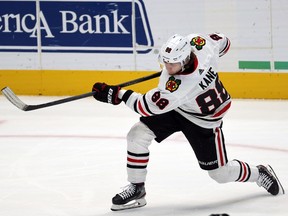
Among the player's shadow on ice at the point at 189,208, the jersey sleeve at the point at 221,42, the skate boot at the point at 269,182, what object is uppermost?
the jersey sleeve at the point at 221,42

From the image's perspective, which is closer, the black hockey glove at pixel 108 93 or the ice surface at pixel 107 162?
the black hockey glove at pixel 108 93

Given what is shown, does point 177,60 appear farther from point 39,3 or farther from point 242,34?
point 39,3

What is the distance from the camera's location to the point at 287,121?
6.52 m

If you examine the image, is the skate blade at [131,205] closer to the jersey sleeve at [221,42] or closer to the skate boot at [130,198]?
the skate boot at [130,198]

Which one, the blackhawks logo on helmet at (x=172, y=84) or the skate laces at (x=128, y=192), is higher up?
the blackhawks logo on helmet at (x=172, y=84)

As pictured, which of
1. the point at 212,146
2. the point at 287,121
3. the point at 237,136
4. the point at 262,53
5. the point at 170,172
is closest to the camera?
the point at 212,146

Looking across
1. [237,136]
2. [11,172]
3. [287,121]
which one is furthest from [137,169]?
[287,121]

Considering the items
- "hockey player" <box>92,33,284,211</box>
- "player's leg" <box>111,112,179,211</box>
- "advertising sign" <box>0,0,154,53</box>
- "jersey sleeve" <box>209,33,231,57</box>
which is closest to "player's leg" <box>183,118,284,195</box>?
"hockey player" <box>92,33,284,211</box>

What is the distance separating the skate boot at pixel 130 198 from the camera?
13.3 ft

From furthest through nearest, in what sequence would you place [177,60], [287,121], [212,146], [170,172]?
[287,121] → [170,172] → [212,146] → [177,60]

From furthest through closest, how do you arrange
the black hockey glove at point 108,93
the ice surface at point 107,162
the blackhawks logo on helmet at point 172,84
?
the ice surface at point 107,162, the black hockey glove at point 108,93, the blackhawks logo on helmet at point 172,84

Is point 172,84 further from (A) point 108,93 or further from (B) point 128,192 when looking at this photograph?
(B) point 128,192

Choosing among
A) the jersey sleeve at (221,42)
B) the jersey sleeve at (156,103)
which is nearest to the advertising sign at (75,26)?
the jersey sleeve at (221,42)

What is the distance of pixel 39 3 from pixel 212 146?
412cm
